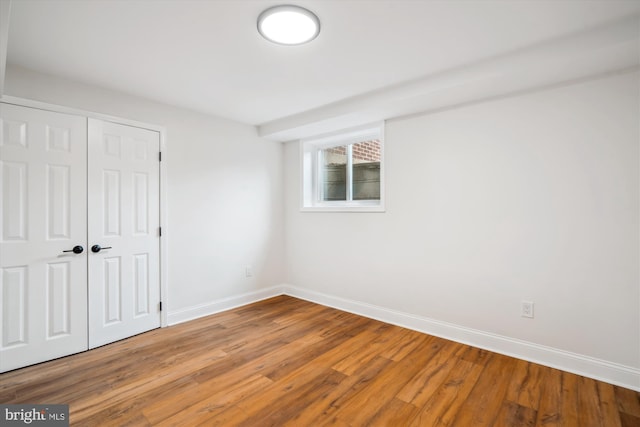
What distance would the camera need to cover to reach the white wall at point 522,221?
2.21 m

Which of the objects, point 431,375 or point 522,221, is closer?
point 431,375

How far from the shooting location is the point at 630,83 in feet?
7.06

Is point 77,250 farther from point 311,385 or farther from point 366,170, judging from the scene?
point 366,170

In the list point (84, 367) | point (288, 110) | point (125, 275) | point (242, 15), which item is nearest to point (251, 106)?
point (288, 110)

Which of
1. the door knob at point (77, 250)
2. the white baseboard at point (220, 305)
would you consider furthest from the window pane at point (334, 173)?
the door knob at point (77, 250)

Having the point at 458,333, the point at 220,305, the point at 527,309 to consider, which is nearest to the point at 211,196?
the point at 220,305

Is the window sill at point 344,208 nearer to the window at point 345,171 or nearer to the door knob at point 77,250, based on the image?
the window at point 345,171

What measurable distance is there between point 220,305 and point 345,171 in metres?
2.38

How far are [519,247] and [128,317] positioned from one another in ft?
12.2

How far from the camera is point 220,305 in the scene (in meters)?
3.77

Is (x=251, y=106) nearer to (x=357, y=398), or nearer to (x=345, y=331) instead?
(x=345, y=331)

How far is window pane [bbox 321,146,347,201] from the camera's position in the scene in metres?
4.20

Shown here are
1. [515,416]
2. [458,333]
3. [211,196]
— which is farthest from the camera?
[211,196]

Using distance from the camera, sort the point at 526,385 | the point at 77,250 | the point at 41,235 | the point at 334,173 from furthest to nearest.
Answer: the point at 334,173, the point at 77,250, the point at 41,235, the point at 526,385
